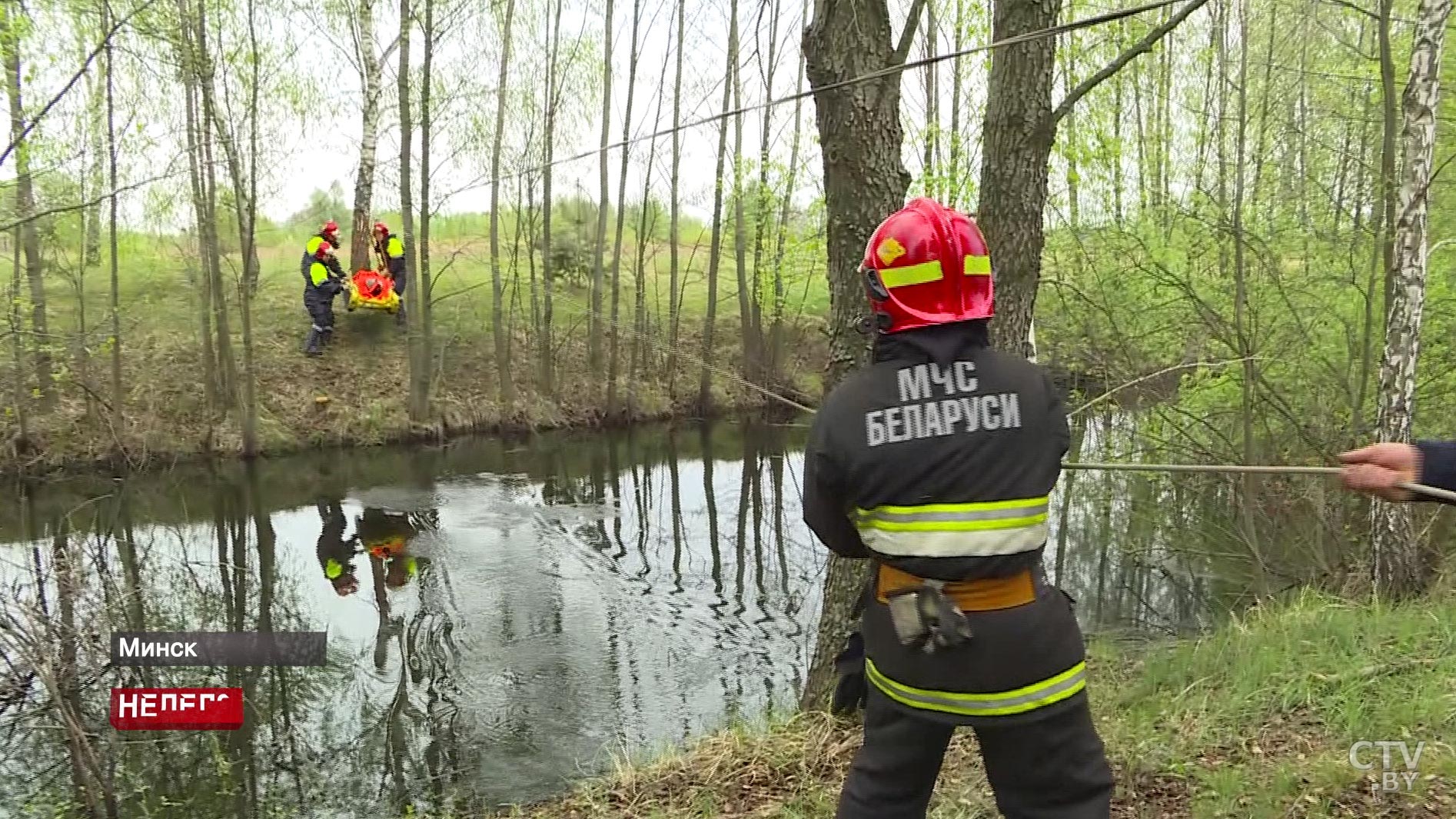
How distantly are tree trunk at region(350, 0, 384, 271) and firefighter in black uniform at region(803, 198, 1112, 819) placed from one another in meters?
16.6

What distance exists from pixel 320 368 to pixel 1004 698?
17066mm

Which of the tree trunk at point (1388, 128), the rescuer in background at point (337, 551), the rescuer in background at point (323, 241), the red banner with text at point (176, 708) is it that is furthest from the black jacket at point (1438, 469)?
the rescuer in background at point (323, 241)

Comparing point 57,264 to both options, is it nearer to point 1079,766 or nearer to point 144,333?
point 144,333

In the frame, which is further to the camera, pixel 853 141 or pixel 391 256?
pixel 391 256

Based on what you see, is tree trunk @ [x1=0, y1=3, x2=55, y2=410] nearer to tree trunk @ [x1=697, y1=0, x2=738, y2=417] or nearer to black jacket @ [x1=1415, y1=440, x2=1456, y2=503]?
black jacket @ [x1=1415, y1=440, x2=1456, y2=503]

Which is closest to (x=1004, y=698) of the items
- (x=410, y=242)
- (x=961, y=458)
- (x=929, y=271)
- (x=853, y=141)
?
(x=961, y=458)

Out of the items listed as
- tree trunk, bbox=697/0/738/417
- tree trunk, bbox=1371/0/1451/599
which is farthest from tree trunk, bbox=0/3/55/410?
tree trunk, bbox=697/0/738/417

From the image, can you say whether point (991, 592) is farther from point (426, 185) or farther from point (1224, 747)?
point (426, 185)

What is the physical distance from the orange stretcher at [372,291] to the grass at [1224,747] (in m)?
14.8

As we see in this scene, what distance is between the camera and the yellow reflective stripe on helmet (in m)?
1.79

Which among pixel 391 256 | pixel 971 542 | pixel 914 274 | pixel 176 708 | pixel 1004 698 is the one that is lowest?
pixel 176 708

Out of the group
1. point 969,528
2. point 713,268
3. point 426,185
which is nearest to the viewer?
point 969,528

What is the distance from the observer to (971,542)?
175cm

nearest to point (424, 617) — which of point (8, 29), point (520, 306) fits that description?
point (8, 29)
